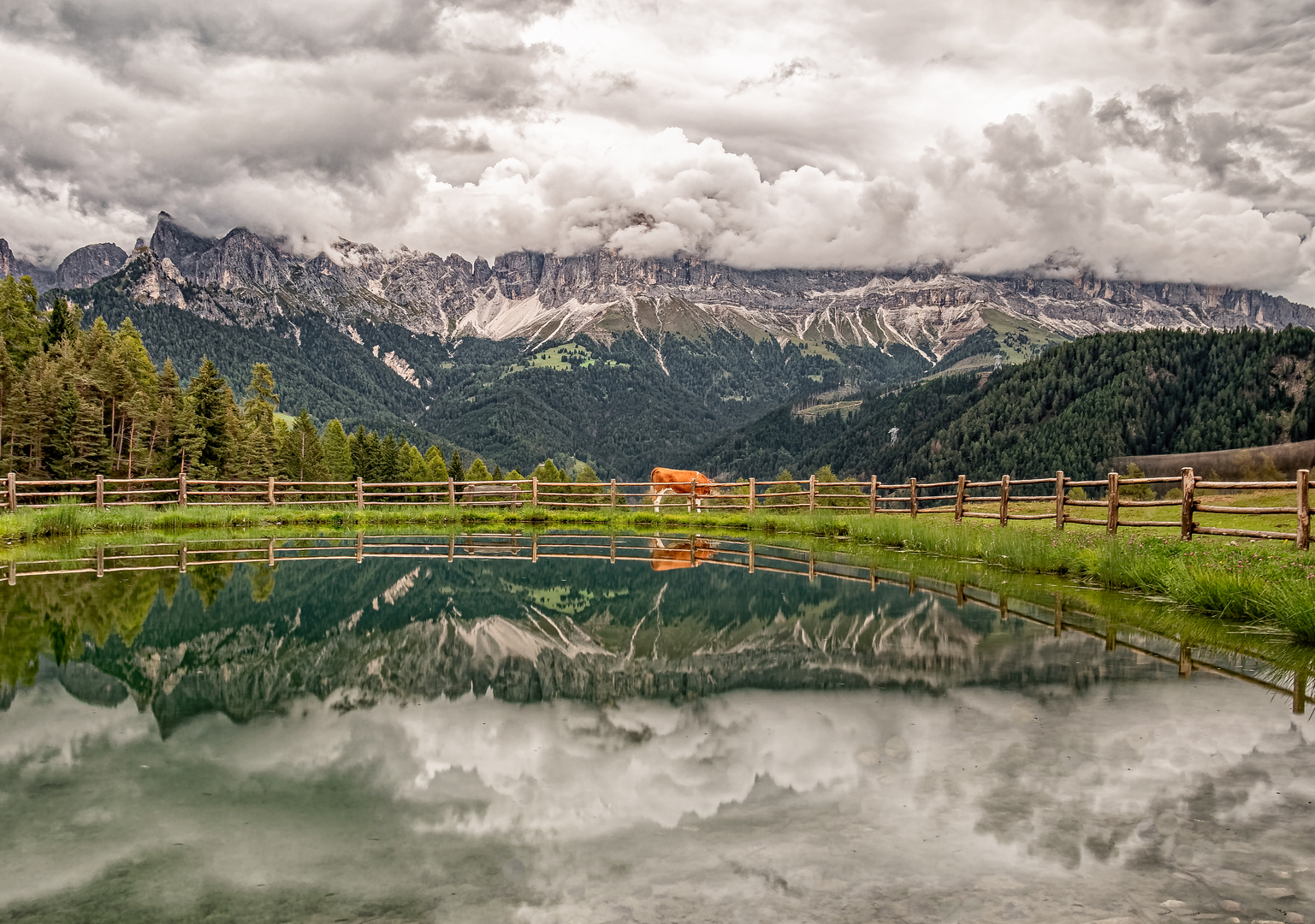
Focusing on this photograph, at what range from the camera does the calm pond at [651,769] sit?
4.70 metres

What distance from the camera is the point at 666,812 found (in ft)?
19.1

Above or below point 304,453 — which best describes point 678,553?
below

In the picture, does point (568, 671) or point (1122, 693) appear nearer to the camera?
point (1122, 693)

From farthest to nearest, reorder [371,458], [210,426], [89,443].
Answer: [371,458], [210,426], [89,443]

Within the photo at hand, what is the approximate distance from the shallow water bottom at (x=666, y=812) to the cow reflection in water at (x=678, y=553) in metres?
14.2

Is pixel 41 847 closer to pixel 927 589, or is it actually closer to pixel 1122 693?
pixel 1122 693

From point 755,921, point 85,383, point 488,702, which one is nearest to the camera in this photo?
point 755,921

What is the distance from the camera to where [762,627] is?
1285 centimetres

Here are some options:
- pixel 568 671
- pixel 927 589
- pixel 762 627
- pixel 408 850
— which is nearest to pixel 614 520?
pixel 927 589

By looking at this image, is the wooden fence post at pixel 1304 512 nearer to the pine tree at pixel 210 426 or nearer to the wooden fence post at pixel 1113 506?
the wooden fence post at pixel 1113 506

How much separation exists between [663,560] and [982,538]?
328 inches

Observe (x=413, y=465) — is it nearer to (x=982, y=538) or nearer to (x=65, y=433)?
Result: (x=65, y=433)

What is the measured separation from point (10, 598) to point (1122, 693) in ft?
54.8

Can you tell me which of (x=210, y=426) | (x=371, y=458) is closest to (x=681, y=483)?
(x=210, y=426)
